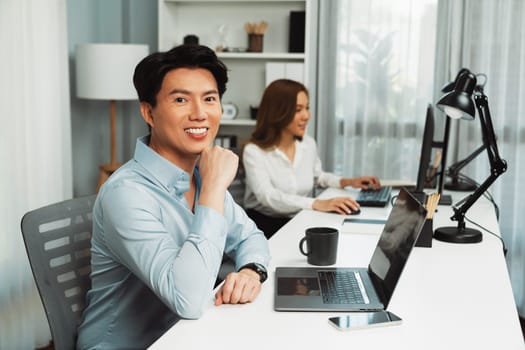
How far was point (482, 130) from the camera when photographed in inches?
83.7

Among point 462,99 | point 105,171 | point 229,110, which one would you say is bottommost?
point 105,171

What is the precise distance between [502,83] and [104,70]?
2203 mm

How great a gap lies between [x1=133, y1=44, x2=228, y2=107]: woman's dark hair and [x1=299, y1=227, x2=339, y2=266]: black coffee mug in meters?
0.52

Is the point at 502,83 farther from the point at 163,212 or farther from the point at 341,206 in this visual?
the point at 163,212

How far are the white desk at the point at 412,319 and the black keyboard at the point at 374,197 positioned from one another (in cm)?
85

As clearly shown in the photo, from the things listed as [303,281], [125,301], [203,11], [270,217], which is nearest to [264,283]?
[303,281]

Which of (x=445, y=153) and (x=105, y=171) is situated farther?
(x=105, y=171)

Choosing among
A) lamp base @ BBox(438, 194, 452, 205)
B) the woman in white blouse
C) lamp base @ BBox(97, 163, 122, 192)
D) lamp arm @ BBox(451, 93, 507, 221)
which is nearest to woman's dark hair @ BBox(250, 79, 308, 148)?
the woman in white blouse

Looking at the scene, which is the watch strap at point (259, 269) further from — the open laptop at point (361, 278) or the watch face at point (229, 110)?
the watch face at point (229, 110)

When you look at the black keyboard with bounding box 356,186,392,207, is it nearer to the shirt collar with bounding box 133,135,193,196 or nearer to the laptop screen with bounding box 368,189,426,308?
the laptop screen with bounding box 368,189,426,308

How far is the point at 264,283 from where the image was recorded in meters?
1.62

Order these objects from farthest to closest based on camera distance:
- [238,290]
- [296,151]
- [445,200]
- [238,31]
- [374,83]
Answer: [238,31] → [374,83] → [296,151] → [445,200] → [238,290]

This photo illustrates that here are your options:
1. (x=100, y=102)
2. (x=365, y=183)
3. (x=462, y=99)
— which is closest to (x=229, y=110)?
(x=100, y=102)

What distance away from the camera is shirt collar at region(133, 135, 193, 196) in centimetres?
160
